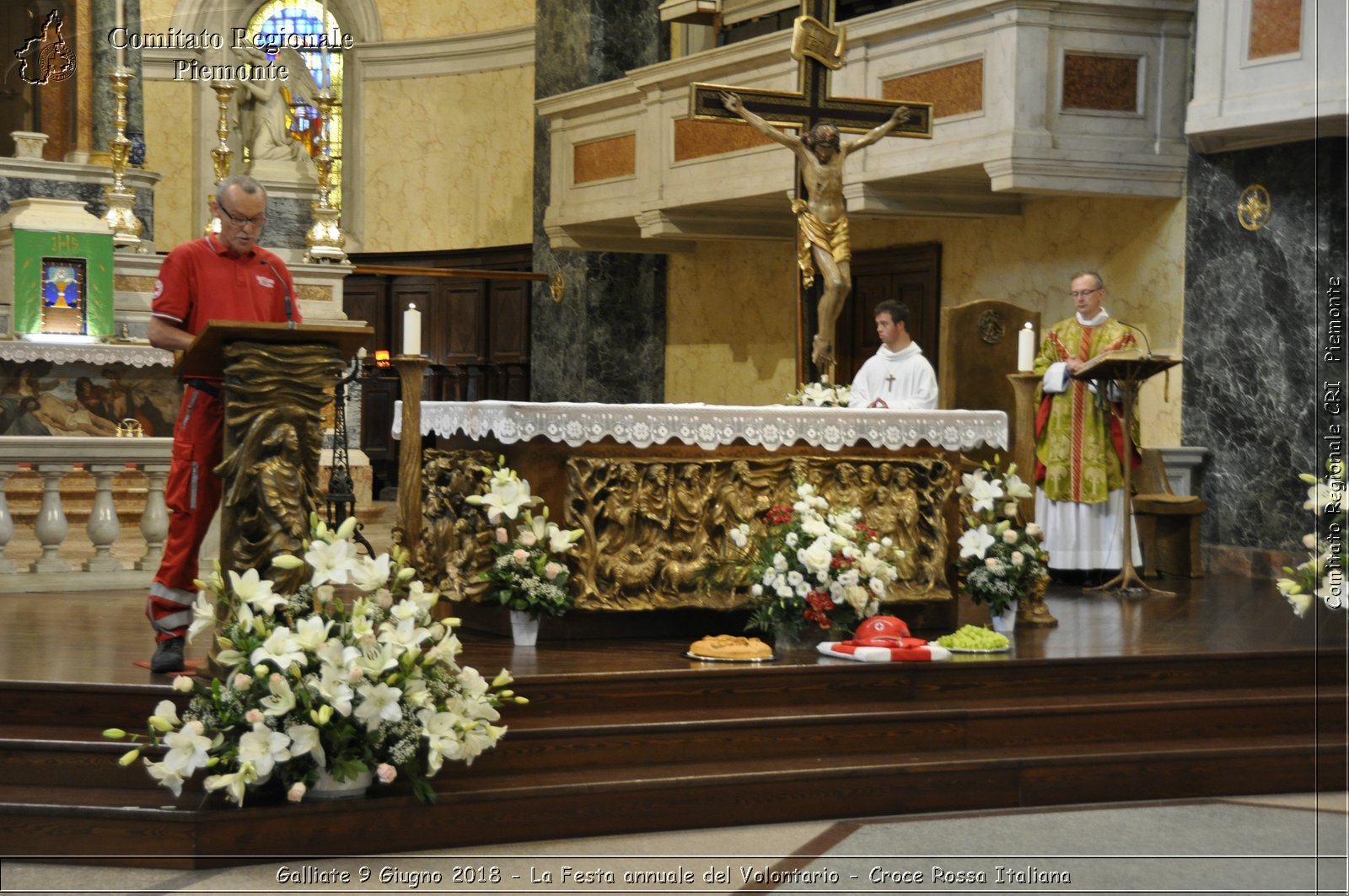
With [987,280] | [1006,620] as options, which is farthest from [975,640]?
[987,280]

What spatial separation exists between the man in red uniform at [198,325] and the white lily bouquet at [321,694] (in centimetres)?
54

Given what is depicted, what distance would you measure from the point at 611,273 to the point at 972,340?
6.43 m

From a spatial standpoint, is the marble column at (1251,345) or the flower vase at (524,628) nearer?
the flower vase at (524,628)

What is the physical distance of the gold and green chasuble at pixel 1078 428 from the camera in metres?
9.06

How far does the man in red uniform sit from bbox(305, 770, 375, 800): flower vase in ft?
3.11

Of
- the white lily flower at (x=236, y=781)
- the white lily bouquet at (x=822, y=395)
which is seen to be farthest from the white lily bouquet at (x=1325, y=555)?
the white lily flower at (x=236, y=781)

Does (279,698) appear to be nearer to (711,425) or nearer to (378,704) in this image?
(378,704)

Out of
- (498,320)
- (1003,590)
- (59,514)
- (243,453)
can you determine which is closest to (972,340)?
(1003,590)

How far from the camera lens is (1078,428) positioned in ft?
30.0

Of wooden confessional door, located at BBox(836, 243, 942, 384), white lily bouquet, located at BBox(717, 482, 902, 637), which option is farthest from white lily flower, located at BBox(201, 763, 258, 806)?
wooden confessional door, located at BBox(836, 243, 942, 384)

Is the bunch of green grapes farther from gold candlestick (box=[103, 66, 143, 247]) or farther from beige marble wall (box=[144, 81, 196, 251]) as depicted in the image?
beige marble wall (box=[144, 81, 196, 251])

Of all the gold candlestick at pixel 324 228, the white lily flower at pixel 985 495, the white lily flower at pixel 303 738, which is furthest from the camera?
the gold candlestick at pixel 324 228

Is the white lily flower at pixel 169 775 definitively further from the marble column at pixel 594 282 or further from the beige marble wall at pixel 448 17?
the beige marble wall at pixel 448 17

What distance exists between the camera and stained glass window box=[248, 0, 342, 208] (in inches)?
745
